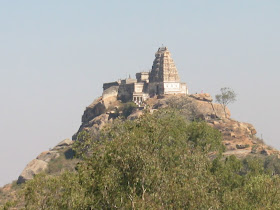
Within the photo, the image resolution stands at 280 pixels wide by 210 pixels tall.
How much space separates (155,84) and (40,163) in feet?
99.1

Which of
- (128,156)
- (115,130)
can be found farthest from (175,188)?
(115,130)

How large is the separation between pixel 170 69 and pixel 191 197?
93395 millimetres

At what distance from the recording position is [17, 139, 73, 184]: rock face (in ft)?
424

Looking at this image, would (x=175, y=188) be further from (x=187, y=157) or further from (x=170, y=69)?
(x=170, y=69)

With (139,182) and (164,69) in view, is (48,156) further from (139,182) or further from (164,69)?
(139,182)

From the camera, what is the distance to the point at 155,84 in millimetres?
144000

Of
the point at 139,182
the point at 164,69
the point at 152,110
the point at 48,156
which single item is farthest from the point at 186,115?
the point at 139,182

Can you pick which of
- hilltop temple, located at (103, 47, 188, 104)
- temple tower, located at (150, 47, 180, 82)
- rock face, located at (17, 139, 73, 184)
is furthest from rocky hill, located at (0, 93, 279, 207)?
temple tower, located at (150, 47, 180, 82)

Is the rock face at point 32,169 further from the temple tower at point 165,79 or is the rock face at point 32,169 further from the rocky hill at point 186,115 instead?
the temple tower at point 165,79

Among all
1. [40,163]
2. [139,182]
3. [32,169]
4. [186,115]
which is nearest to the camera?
[139,182]

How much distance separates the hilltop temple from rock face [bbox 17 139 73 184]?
1640 centimetres

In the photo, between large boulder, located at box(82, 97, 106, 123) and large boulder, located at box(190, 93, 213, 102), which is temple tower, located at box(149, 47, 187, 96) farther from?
large boulder, located at box(82, 97, 106, 123)

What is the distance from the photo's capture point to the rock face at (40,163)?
424ft

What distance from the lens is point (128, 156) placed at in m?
56.0
